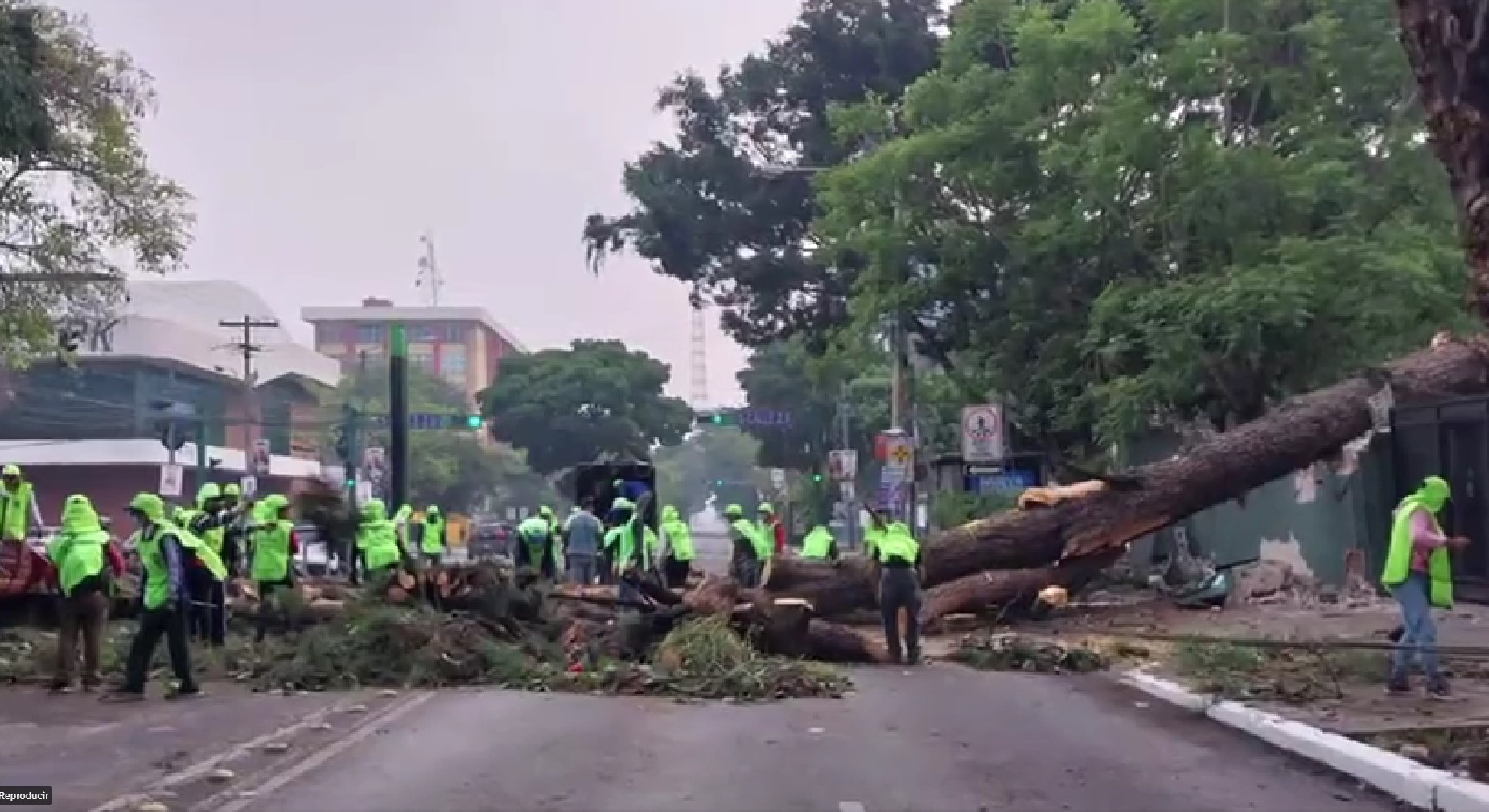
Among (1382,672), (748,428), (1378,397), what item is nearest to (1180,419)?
(1378,397)

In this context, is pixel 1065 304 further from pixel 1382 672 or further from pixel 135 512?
pixel 135 512

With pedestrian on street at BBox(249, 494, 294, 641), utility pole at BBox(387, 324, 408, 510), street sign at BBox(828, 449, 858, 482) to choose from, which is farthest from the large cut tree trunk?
street sign at BBox(828, 449, 858, 482)

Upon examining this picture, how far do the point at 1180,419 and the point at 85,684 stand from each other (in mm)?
16827

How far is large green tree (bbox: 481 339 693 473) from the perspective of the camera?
241 ft

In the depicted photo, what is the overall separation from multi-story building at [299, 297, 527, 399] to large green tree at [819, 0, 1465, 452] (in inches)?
3446

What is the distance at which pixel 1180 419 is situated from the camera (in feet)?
92.5

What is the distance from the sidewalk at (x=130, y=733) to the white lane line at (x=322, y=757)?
0.36m

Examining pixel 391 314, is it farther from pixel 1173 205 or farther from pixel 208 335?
pixel 1173 205

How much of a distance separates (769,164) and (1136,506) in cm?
2163

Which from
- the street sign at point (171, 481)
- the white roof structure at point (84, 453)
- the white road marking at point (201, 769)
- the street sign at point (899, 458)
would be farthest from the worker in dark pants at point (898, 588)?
the white roof structure at point (84, 453)

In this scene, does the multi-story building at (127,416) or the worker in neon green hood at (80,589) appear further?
the multi-story building at (127,416)

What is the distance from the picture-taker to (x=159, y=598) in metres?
15.6

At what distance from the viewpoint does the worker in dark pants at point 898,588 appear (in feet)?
63.0

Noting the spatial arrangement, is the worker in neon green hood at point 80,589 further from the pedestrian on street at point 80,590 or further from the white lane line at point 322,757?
the white lane line at point 322,757
